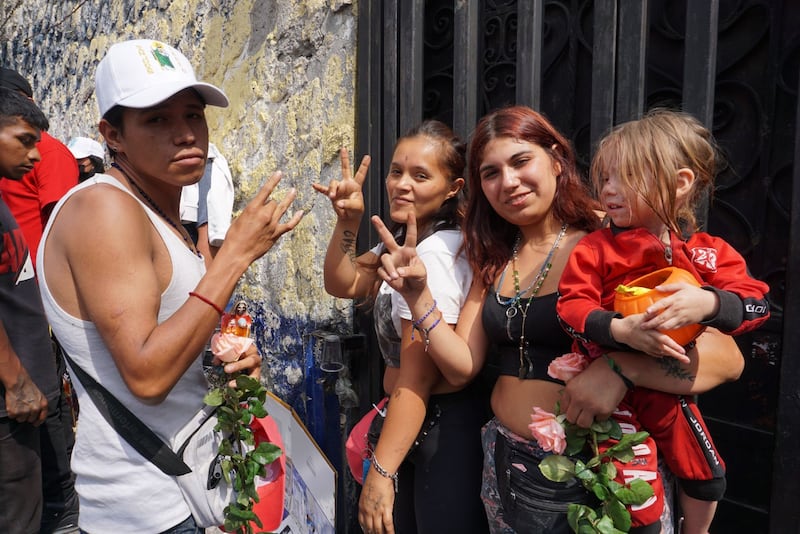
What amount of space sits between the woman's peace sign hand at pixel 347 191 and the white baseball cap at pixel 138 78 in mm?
686

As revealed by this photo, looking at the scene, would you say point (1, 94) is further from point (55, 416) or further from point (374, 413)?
point (374, 413)

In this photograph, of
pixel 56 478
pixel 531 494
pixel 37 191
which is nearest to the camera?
pixel 531 494

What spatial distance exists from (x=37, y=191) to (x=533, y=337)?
3543mm

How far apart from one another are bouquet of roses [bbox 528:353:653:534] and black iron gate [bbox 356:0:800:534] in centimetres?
103

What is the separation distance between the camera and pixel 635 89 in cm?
191

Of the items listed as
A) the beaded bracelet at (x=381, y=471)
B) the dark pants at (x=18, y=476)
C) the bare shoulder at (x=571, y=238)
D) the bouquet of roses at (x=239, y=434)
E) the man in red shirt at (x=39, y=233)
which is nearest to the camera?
the bouquet of roses at (x=239, y=434)

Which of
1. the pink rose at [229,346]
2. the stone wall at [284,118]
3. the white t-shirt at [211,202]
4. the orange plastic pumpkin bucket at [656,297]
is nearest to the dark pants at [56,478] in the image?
the stone wall at [284,118]

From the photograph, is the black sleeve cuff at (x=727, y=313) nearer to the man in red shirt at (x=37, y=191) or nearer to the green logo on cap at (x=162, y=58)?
the green logo on cap at (x=162, y=58)

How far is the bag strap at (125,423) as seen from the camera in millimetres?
1472

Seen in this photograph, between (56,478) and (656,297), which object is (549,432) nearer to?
(656,297)

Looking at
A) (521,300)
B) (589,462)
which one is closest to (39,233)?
(521,300)

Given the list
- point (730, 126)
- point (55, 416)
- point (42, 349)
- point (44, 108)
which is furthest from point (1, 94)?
point (44, 108)

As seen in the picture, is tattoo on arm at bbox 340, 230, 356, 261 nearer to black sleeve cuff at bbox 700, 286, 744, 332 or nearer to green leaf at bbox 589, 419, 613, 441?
green leaf at bbox 589, 419, 613, 441

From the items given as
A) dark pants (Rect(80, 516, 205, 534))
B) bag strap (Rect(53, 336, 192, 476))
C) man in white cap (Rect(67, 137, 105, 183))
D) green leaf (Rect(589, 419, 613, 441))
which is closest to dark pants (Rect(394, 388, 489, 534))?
green leaf (Rect(589, 419, 613, 441))
